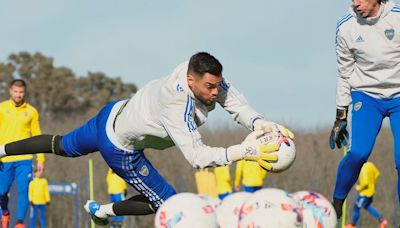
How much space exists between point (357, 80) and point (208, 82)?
1835 mm

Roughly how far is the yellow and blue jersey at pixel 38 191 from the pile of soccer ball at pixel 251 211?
12.6 meters

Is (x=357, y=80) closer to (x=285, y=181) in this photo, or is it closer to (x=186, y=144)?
(x=186, y=144)

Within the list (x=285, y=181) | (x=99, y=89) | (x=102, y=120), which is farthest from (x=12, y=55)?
(x=102, y=120)

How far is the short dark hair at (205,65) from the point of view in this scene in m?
6.88

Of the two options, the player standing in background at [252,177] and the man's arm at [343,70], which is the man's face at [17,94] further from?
the player standing in background at [252,177]

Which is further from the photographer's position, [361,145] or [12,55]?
[12,55]

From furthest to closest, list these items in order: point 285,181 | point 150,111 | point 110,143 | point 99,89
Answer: point 99,89 < point 285,181 < point 110,143 < point 150,111

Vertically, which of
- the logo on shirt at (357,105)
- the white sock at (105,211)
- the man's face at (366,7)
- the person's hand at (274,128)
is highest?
the man's face at (366,7)

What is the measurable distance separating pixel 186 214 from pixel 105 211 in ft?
10.1

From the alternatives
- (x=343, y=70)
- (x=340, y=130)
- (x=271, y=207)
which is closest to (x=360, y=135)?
(x=340, y=130)

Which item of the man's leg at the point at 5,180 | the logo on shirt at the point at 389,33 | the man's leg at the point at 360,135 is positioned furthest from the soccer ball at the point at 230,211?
the man's leg at the point at 5,180

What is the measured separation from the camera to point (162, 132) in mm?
7328

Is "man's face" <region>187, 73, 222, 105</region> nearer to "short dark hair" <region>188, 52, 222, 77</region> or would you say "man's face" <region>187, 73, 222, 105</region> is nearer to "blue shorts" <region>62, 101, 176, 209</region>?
"short dark hair" <region>188, 52, 222, 77</region>

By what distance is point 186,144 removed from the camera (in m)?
6.84
